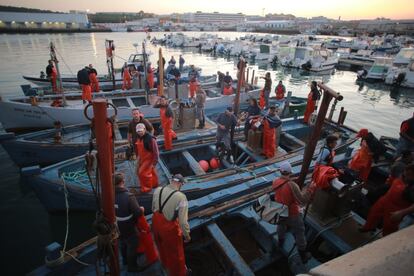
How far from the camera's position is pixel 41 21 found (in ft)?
272

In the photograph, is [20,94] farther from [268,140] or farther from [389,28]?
[389,28]

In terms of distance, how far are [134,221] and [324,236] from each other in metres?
3.83

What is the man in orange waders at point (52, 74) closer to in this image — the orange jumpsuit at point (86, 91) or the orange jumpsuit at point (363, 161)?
the orange jumpsuit at point (86, 91)

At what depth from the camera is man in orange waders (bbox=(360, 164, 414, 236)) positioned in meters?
4.24

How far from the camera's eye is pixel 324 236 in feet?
16.3

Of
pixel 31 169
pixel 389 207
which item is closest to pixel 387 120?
pixel 389 207

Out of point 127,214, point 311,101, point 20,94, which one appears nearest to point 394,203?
point 127,214

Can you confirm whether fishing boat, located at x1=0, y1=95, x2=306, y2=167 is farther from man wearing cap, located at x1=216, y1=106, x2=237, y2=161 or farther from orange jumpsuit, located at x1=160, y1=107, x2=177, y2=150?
man wearing cap, located at x1=216, y1=106, x2=237, y2=161

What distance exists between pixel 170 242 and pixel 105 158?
1.81 meters

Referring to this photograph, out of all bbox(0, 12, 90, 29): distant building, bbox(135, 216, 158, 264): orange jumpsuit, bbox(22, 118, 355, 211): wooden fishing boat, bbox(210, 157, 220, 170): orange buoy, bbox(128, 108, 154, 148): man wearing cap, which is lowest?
bbox(210, 157, 220, 170): orange buoy

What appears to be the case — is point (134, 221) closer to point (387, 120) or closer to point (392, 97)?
point (387, 120)

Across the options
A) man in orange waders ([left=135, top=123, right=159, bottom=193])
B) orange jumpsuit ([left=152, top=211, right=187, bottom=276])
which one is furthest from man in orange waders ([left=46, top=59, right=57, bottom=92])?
orange jumpsuit ([left=152, top=211, right=187, bottom=276])

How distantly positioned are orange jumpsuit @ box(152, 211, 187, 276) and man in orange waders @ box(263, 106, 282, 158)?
526 cm

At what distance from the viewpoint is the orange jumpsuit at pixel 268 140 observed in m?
8.12
